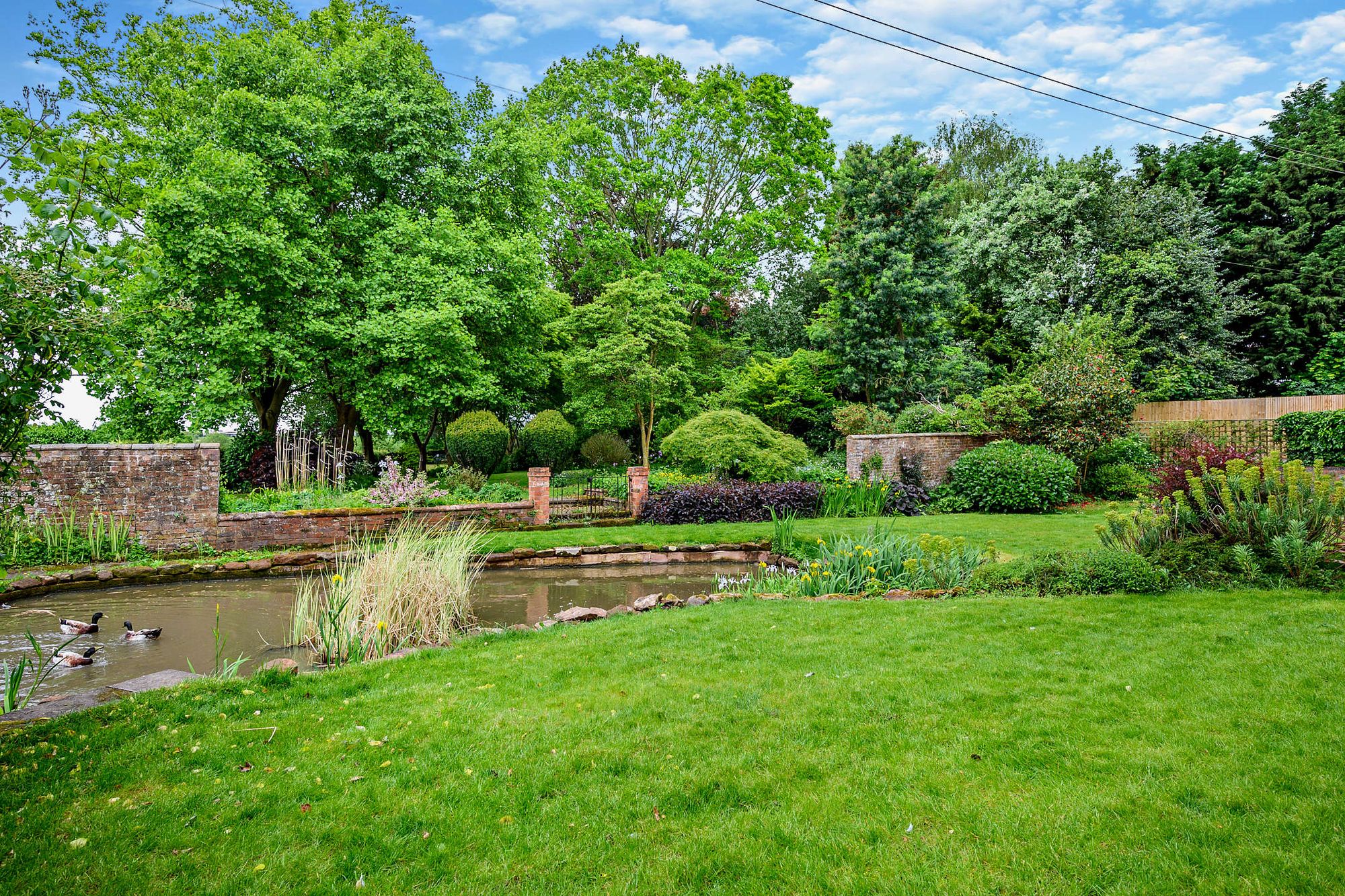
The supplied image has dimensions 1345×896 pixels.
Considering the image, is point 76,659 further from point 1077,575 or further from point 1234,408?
point 1234,408

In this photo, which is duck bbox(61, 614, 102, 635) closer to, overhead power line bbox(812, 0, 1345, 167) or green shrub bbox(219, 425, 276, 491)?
green shrub bbox(219, 425, 276, 491)

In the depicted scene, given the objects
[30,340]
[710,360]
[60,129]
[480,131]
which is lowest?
[30,340]

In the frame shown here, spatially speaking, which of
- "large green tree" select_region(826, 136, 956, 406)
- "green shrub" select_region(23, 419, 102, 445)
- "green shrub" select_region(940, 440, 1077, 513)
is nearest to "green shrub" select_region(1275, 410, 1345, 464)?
"green shrub" select_region(940, 440, 1077, 513)

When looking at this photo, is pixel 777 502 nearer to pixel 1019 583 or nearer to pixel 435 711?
pixel 1019 583

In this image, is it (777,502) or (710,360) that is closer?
(777,502)

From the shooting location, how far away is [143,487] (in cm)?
923

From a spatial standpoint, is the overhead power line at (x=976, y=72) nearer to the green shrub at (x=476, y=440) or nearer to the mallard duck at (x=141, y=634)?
the mallard duck at (x=141, y=634)

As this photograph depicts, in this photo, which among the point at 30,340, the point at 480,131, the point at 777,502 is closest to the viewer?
the point at 30,340

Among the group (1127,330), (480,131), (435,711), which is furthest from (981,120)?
(435,711)

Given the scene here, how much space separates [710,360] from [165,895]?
19.7 meters

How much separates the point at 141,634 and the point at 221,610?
113 cm

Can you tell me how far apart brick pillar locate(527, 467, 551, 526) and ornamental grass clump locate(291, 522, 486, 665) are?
508cm

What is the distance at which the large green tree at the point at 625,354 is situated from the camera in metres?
16.4

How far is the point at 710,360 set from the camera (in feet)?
69.3
